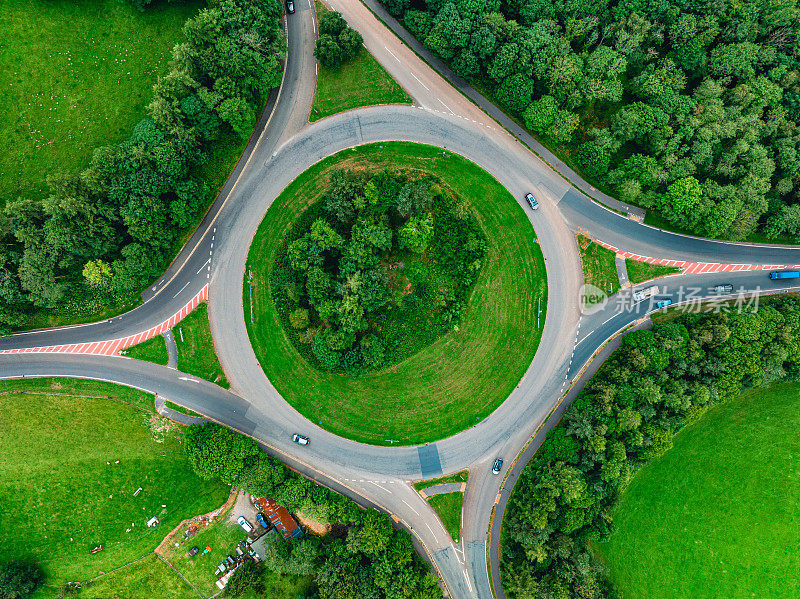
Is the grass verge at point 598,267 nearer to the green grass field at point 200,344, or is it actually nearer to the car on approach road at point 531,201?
the car on approach road at point 531,201

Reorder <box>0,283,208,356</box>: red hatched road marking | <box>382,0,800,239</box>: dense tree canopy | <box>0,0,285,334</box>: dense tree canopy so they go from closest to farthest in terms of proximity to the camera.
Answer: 1. <box>0,0,285,334</box>: dense tree canopy
2. <box>382,0,800,239</box>: dense tree canopy
3. <box>0,283,208,356</box>: red hatched road marking

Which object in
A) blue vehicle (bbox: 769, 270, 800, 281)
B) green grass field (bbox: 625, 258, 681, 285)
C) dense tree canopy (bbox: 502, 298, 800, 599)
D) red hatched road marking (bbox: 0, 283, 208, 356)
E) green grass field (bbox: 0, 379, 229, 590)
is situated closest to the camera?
dense tree canopy (bbox: 502, 298, 800, 599)

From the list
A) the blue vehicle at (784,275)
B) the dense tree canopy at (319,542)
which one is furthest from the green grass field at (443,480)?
the blue vehicle at (784,275)

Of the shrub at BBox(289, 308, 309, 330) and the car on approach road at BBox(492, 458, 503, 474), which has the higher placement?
the shrub at BBox(289, 308, 309, 330)

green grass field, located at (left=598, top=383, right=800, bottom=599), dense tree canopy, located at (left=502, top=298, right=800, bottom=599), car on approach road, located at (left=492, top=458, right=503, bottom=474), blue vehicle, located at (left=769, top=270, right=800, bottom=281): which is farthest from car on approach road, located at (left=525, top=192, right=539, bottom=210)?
green grass field, located at (left=598, top=383, right=800, bottom=599)

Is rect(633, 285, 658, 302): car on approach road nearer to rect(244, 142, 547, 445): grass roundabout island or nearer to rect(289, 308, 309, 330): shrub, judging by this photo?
rect(244, 142, 547, 445): grass roundabout island
